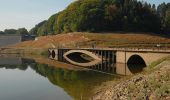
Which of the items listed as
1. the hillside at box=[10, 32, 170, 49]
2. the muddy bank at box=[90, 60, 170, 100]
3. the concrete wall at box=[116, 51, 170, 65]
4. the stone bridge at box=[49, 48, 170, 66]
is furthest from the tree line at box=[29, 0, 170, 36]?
the muddy bank at box=[90, 60, 170, 100]

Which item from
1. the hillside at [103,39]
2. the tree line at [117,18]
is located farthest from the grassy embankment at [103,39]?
the tree line at [117,18]

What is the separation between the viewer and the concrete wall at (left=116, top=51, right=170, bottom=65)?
72.2m

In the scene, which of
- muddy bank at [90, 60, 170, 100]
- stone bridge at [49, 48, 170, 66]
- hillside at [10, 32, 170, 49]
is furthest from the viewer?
hillside at [10, 32, 170, 49]

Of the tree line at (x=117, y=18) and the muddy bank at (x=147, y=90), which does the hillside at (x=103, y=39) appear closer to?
the tree line at (x=117, y=18)

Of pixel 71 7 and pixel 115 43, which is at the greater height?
pixel 71 7

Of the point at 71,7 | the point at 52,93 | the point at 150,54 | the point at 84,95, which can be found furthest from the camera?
the point at 71,7

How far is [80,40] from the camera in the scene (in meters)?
149

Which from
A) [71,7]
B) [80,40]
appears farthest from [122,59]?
[71,7]

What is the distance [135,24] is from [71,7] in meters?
37.0

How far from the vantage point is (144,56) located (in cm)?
7738

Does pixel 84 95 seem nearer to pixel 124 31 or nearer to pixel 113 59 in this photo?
pixel 113 59

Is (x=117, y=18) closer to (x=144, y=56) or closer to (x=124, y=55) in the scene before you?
(x=124, y=55)

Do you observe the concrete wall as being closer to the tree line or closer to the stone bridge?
the stone bridge

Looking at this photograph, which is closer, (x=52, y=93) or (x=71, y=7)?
(x=52, y=93)
